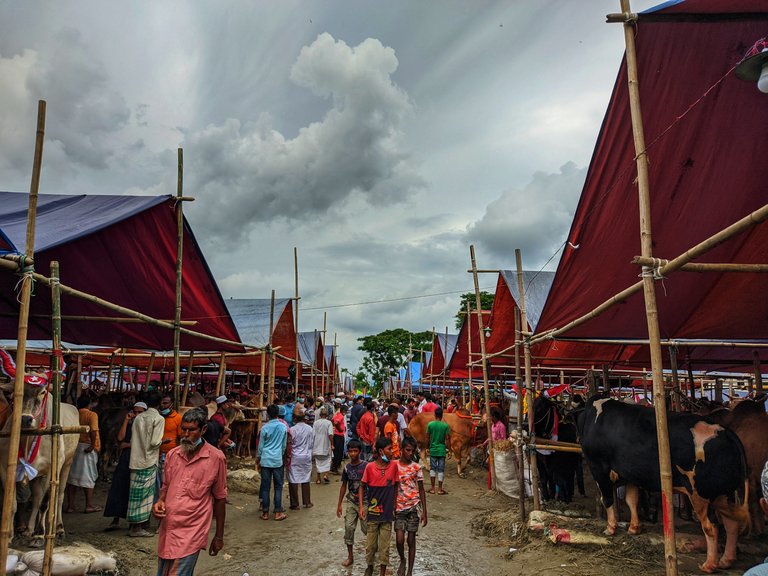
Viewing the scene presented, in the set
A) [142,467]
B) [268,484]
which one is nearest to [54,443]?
[142,467]

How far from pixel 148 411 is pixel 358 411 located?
636 cm

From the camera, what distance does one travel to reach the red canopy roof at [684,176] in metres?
4.29

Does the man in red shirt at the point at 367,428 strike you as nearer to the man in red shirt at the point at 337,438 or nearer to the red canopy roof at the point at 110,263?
the man in red shirt at the point at 337,438

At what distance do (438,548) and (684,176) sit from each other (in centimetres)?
554

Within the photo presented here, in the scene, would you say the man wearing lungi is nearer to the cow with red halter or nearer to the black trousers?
the cow with red halter

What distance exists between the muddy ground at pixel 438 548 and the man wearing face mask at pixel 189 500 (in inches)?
83.3

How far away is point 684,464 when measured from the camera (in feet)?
19.3

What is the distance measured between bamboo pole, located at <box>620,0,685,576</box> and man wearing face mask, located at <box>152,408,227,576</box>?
11.2 ft

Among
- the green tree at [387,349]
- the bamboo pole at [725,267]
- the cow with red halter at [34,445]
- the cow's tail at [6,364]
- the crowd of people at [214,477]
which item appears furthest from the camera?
the green tree at [387,349]

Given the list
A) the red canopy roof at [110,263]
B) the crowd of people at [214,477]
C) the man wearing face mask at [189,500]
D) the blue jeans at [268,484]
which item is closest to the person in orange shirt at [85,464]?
the crowd of people at [214,477]

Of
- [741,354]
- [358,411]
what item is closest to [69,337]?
[358,411]

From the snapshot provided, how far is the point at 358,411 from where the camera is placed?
13.0 m

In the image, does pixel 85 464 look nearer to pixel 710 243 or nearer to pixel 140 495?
pixel 140 495

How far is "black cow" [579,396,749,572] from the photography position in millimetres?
5590
